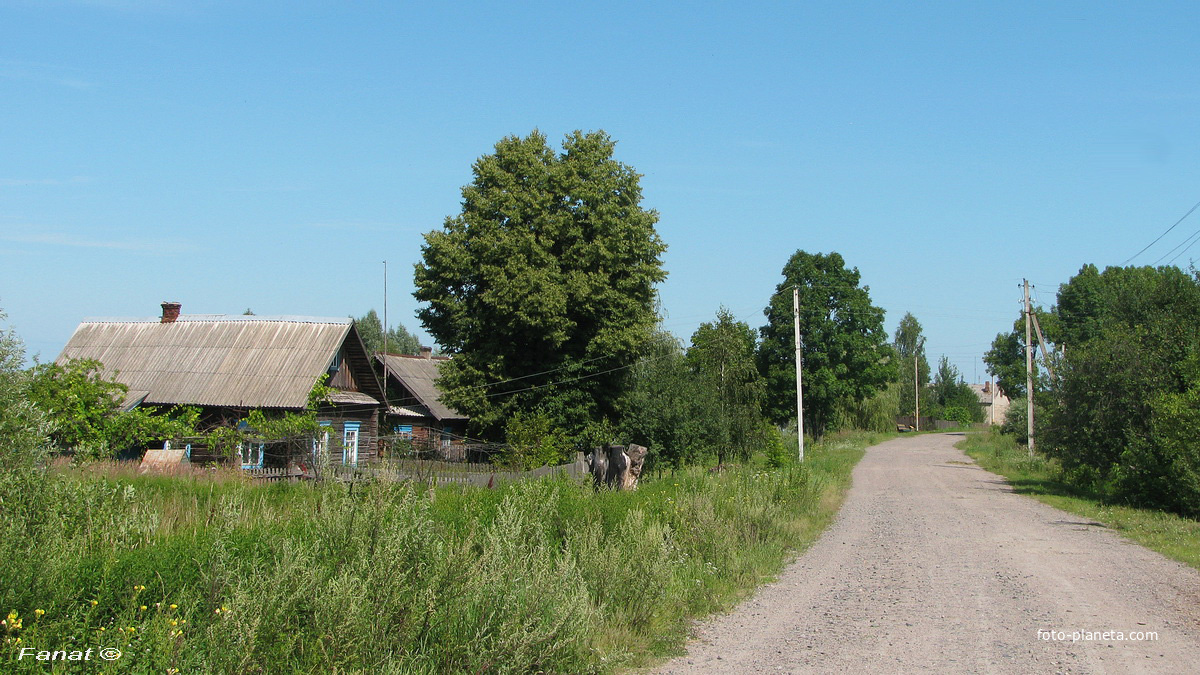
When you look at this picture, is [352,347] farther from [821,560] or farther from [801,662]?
[801,662]

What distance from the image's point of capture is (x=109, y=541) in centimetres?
646

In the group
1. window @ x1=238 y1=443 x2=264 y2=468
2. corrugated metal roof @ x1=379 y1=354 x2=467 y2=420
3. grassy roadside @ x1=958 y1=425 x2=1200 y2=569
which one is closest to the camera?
grassy roadside @ x1=958 y1=425 x2=1200 y2=569

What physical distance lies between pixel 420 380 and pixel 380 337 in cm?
5444

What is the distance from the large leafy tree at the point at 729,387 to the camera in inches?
1243

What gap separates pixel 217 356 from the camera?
88.9ft

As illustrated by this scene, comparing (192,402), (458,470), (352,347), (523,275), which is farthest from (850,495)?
(192,402)

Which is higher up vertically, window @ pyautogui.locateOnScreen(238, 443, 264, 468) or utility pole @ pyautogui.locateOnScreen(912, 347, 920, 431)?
utility pole @ pyautogui.locateOnScreen(912, 347, 920, 431)

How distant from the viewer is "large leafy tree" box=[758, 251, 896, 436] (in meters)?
55.5

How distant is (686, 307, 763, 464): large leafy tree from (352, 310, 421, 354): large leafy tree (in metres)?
35.8

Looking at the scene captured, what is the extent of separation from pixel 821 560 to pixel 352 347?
2034 cm

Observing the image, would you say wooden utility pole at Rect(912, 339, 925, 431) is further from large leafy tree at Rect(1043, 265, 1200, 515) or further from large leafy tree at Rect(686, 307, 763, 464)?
large leafy tree at Rect(1043, 265, 1200, 515)

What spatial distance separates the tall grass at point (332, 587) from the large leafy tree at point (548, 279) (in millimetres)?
20793

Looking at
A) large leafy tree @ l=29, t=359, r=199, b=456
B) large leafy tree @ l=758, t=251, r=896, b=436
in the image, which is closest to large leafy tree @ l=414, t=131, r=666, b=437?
large leafy tree @ l=29, t=359, r=199, b=456

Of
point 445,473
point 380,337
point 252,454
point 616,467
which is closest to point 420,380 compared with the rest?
point 252,454
